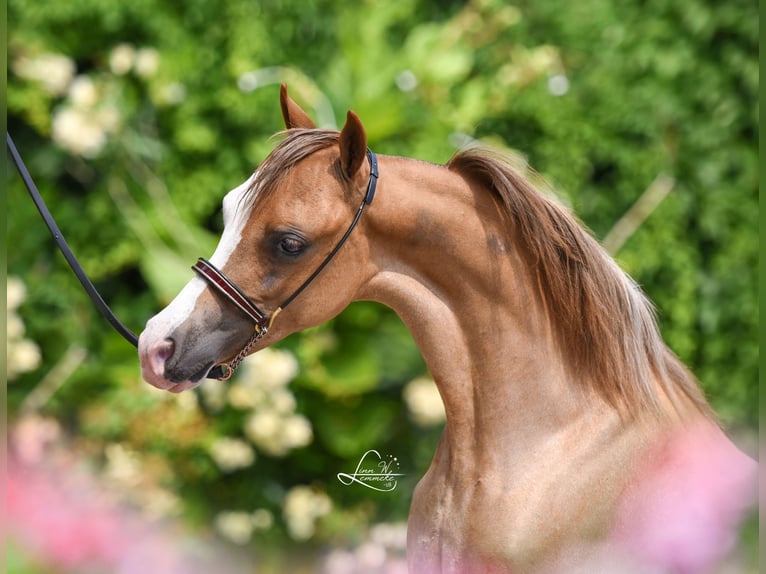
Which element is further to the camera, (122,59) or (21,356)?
(122,59)

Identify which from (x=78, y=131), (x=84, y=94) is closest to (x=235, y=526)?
(x=78, y=131)

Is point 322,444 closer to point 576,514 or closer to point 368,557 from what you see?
point 368,557

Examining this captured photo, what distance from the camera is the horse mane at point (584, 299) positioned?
179cm

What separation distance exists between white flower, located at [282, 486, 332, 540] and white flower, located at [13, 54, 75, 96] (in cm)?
193

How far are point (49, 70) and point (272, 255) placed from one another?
8.13 ft

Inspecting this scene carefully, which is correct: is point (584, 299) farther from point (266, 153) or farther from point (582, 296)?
point (266, 153)

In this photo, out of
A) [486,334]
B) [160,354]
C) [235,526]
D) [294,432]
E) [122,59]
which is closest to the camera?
[160,354]

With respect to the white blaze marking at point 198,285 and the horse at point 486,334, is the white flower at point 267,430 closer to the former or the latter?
the horse at point 486,334

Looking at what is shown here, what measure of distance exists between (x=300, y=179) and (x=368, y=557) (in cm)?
210

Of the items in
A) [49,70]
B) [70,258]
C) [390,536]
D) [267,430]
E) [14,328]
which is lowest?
[14,328]

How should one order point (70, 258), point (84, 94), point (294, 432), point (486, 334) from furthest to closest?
point (84, 94), point (294, 432), point (70, 258), point (486, 334)

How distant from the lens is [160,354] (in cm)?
168

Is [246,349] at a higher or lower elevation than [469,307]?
lower

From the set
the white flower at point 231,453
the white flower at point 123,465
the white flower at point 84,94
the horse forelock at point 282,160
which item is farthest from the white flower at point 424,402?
the horse forelock at point 282,160
